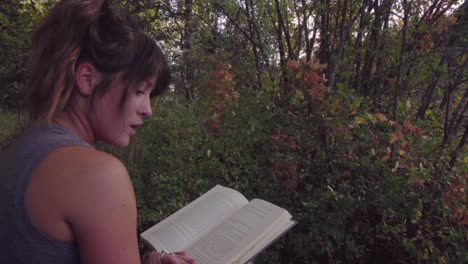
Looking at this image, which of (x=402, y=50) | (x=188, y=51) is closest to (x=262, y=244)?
(x=402, y=50)

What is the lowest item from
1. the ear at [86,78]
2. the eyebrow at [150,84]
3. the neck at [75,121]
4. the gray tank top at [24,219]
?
the gray tank top at [24,219]

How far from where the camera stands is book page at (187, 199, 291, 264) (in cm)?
142

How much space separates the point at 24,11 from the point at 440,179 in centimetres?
786

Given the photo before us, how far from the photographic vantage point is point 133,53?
3.42 ft

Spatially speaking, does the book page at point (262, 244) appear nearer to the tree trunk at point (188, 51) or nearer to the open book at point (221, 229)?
the open book at point (221, 229)

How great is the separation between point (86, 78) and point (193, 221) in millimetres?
881

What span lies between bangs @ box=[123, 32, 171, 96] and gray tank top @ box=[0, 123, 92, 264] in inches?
9.6

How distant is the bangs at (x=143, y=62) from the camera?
3.44 feet

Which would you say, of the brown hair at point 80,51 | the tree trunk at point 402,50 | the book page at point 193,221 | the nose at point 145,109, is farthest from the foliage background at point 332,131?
the brown hair at point 80,51

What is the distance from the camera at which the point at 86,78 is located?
1004 millimetres

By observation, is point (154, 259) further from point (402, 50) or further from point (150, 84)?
point (402, 50)

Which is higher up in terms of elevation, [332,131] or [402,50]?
[402,50]

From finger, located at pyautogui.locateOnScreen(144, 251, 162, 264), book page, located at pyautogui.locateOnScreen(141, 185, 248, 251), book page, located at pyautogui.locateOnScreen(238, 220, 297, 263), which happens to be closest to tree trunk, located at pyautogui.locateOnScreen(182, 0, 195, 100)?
book page, located at pyautogui.locateOnScreen(141, 185, 248, 251)

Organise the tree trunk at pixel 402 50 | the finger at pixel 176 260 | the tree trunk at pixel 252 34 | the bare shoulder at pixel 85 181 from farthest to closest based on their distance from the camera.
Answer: the tree trunk at pixel 252 34 → the tree trunk at pixel 402 50 → the finger at pixel 176 260 → the bare shoulder at pixel 85 181
